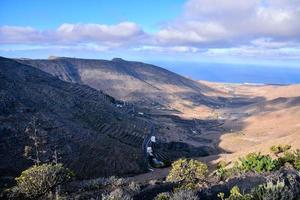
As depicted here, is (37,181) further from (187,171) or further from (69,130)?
(69,130)

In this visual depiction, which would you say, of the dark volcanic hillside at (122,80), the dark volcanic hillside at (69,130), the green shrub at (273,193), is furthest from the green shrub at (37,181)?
the dark volcanic hillside at (122,80)

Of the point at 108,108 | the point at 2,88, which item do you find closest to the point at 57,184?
the point at 2,88

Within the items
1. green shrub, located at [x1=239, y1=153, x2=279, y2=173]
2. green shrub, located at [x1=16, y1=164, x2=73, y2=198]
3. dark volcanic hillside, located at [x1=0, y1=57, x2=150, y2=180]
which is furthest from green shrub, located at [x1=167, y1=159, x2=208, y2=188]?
dark volcanic hillside, located at [x1=0, y1=57, x2=150, y2=180]

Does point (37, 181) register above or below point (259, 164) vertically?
below

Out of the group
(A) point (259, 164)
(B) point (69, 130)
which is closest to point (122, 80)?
(B) point (69, 130)

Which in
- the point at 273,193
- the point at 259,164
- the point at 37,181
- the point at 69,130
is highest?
the point at 273,193

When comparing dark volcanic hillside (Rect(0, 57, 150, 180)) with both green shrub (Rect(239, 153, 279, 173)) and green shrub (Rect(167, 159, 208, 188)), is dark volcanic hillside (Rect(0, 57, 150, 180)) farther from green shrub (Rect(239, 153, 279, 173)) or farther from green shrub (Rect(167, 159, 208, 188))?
green shrub (Rect(239, 153, 279, 173))
